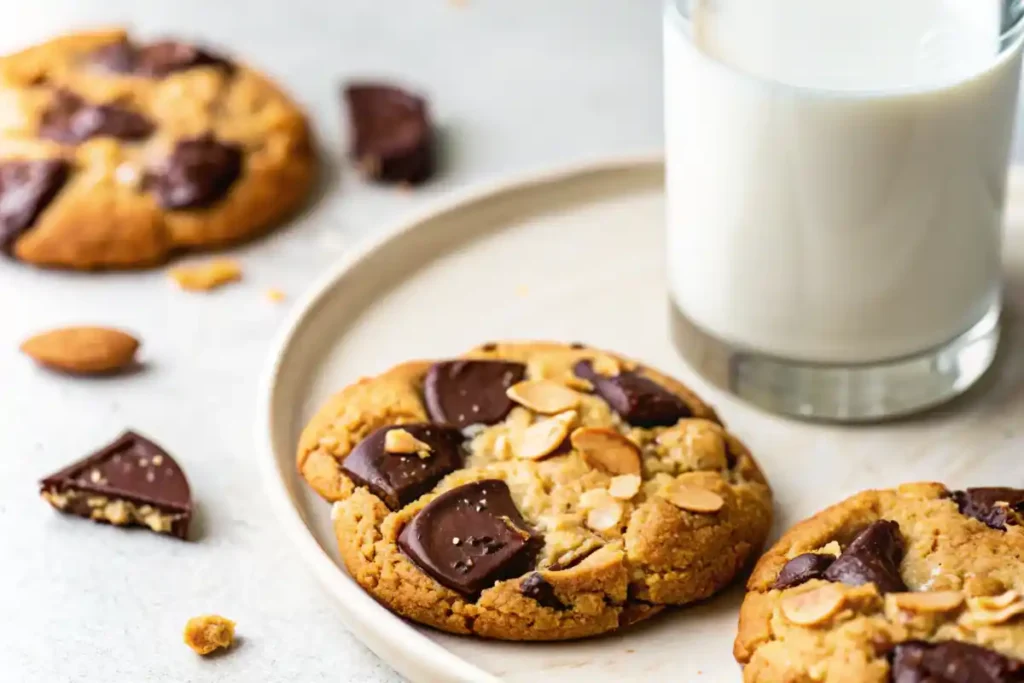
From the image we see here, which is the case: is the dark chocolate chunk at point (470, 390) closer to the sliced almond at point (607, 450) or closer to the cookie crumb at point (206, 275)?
the sliced almond at point (607, 450)

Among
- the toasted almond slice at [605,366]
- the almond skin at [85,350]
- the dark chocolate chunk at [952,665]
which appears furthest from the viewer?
the almond skin at [85,350]

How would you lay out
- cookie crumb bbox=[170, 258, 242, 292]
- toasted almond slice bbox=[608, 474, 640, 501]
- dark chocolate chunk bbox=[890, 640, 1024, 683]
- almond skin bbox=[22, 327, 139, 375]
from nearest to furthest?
dark chocolate chunk bbox=[890, 640, 1024, 683]
toasted almond slice bbox=[608, 474, 640, 501]
almond skin bbox=[22, 327, 139, 375]
cookie crumb bbox=[170, 258, 242, 292]

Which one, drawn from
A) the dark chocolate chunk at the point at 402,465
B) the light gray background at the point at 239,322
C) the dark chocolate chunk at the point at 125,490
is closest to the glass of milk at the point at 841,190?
the dark chocolate chunk at the point at 402,465

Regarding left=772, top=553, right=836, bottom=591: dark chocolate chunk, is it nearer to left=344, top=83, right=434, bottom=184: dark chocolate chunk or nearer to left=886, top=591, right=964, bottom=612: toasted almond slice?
left=886, top=591, right=964, bottom=612: toasted almond slice

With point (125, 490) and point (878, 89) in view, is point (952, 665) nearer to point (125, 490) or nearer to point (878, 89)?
point (878, 89)

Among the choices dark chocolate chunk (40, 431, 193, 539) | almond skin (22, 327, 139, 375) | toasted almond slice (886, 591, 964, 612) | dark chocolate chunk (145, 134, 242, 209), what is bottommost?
dark chocolate chunk (40, 431, 193, 539)

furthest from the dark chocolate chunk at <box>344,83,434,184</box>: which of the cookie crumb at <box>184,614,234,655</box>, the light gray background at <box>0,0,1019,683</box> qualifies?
the cookie crumb at <box>184,614,234,655</box>

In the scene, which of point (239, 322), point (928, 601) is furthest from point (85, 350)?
point (928, 601)
